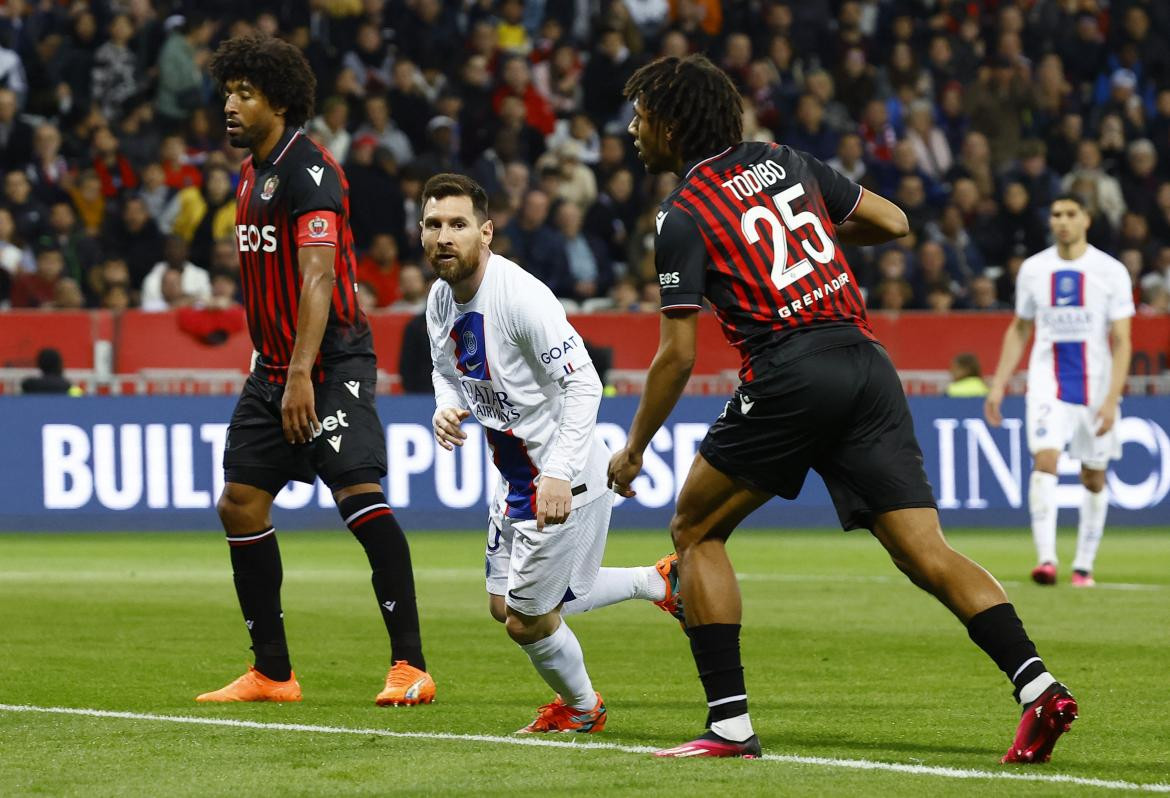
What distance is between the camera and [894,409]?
6285mm

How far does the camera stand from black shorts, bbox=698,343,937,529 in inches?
243

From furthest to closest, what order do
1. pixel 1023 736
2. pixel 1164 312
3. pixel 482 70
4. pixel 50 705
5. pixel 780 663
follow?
pixel 482 70
pixel 1164 312
pixel 780 663
pixel 50 705
pixel 1023 736

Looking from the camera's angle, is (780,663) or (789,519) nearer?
(780,663)

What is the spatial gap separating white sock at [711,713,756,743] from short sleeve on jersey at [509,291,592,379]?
1.36 meters

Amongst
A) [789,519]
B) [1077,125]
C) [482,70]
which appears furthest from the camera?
[1077,125]

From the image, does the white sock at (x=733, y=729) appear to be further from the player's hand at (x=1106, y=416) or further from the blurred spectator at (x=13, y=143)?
the blurred spectator at (x=13, y=143)

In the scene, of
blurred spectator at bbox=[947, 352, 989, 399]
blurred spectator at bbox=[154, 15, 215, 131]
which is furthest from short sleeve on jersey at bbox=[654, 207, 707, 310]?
blurred spectator at bbox=[154, 15, 215, 131]

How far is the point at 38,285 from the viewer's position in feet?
63.5

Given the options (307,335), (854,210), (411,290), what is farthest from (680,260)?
(411,290)

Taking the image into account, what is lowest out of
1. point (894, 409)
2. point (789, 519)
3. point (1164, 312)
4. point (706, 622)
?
point (789, 519)

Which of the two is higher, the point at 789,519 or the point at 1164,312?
the point at 1164,312

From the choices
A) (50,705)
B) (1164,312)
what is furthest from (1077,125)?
(50,705)

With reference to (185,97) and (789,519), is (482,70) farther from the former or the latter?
(789,519)

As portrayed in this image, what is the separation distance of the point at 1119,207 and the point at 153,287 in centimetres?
1158
